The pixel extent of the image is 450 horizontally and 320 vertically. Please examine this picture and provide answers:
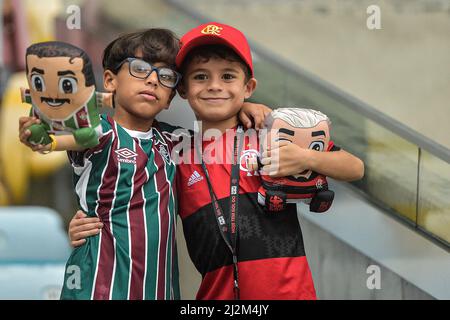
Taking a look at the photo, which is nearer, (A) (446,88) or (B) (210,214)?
(B) (210,214)

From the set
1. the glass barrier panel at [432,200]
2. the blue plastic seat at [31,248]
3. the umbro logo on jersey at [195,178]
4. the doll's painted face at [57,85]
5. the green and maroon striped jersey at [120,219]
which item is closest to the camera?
the doll's painted face at [57,85]

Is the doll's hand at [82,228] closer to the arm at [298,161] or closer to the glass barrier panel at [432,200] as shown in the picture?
the arm at [298,161]

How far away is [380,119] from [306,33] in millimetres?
2886

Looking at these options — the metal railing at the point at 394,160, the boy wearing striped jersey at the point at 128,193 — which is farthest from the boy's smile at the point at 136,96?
the metal railing at the point at 394,160

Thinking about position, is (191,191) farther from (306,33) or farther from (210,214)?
(306,33)

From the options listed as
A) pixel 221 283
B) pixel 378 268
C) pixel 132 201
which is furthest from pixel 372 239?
pixel 132 201

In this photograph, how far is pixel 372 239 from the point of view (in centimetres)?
376

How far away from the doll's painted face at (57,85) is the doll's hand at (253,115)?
0.62 metres

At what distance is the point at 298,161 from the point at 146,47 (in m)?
0.66

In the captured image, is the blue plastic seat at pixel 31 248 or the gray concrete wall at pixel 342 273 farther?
the blue plastic seat at pixel 31 248

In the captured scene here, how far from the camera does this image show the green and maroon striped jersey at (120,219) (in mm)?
2594

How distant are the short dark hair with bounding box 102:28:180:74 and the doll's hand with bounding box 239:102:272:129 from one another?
1.03 ft

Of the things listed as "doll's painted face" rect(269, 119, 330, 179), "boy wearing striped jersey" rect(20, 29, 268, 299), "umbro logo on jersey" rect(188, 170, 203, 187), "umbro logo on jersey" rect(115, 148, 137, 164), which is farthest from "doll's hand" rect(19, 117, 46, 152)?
"doll's painted face" rect(269, 119, 330, 179)
